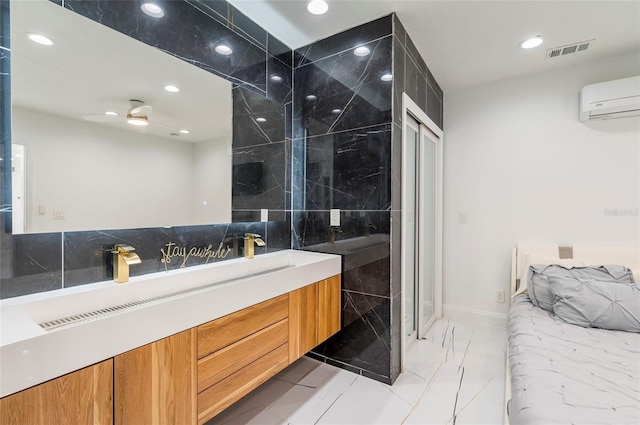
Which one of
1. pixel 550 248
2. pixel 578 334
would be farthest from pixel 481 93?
pixel 578 334

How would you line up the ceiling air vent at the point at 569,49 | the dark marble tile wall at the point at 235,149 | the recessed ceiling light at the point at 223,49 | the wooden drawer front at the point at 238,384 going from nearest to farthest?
the dark marble tile wall at the point at 235,149 < the wooden drawer front at the point at 238,384 < the recessed ceiling light at the point at 223,49 < the ceiling air vent at the point at 569,49

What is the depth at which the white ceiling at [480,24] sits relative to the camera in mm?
1968

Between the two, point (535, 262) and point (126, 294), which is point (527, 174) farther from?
point (126, 294)

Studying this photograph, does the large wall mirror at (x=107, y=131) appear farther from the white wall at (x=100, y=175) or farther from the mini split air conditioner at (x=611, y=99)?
the mini split air conditioner at (x=611, y=99)

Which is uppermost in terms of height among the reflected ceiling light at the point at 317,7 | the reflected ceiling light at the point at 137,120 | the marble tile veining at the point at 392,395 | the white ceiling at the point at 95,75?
the reflected ceiling light at the point at 317,7

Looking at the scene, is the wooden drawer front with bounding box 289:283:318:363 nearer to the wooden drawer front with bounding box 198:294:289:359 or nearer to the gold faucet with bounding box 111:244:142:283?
the wooden drawer front with bounding box 198:294:289:359

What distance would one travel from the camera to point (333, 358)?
7.66 feet

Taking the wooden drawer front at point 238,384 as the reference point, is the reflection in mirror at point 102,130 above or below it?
above

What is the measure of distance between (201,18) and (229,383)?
2024 mm

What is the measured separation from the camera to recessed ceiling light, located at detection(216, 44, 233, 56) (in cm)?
191

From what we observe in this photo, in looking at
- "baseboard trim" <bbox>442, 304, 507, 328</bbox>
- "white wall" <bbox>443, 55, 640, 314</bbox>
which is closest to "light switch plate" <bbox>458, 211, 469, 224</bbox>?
"white wall" <bbox>443, 55, 640, 314</bbox>

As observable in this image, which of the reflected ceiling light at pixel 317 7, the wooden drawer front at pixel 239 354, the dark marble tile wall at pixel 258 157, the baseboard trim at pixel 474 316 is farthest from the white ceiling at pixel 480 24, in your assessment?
the baseboard trim at pixel 474 316

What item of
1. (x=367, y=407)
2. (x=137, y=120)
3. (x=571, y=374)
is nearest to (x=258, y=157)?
(x=137, y=120)

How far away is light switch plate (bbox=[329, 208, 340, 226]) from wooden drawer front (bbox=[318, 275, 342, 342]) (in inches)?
15.8
